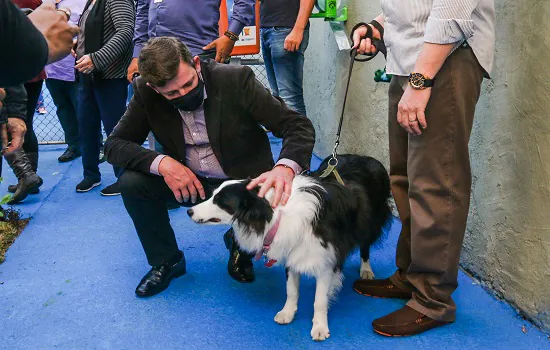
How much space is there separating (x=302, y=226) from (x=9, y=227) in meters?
2.23

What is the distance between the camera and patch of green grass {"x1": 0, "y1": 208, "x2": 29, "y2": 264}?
3035mm

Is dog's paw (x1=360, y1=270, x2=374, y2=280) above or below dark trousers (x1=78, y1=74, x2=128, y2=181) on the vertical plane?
below

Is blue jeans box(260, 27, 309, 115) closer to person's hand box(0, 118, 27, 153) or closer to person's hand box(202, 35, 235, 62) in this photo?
person's hand box(202, 35, 235, 62)

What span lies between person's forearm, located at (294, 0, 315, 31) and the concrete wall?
A: 1596 mm

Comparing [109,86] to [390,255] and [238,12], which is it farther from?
[390,255]

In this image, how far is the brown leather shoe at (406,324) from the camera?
1956 mm

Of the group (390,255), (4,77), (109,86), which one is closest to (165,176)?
(4,77)

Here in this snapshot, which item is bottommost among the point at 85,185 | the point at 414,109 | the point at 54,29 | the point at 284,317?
Answer: the point at 85,185

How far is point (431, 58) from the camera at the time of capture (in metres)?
1.60

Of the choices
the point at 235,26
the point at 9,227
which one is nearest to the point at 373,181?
the point at 235,26

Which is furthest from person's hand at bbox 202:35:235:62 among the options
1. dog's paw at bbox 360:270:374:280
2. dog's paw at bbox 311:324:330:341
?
dog's paw at bbox 311:324:330:341

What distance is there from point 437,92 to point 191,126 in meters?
1.17

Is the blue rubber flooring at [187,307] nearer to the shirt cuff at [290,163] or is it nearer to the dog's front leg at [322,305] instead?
the dog's front leg at [322,305]

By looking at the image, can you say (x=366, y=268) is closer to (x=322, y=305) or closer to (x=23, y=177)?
(x=322, y=305)
